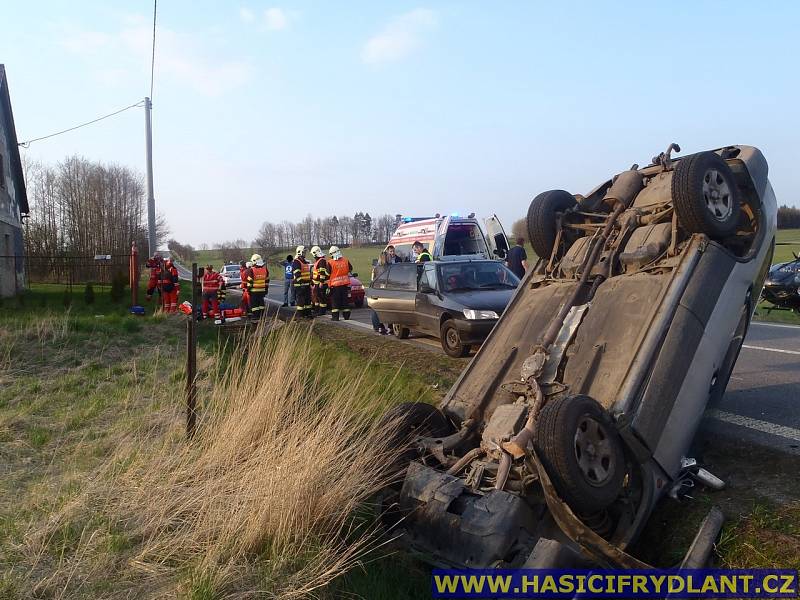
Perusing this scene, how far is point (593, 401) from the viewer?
375 cm

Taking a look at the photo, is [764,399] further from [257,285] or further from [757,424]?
[257,285]

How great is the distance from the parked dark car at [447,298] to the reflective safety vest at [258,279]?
3375 millimetres

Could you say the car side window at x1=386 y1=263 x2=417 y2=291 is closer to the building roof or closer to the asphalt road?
the asphalt road

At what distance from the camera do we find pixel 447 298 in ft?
32.4

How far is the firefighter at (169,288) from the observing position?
1741 cm

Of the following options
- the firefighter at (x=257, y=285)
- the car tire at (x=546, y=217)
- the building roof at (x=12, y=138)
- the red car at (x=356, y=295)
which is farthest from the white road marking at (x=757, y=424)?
the building roof at (x=12, y=138)

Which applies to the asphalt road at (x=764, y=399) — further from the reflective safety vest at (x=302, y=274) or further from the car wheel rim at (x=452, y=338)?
the reflective safety vest at (x=302, y=274)

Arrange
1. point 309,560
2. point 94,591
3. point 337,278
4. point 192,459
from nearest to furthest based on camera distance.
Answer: point 94,591, point 309,560, point 192,459, point 337,278

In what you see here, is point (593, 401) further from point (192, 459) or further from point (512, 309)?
point (192, 459)

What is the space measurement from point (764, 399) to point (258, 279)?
10684mm

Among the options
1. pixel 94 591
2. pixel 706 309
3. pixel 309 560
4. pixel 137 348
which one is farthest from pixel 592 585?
pixel 137 348

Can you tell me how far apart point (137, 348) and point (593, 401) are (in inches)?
377

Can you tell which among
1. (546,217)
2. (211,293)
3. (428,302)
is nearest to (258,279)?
(211,293)

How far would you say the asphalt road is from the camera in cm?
514
